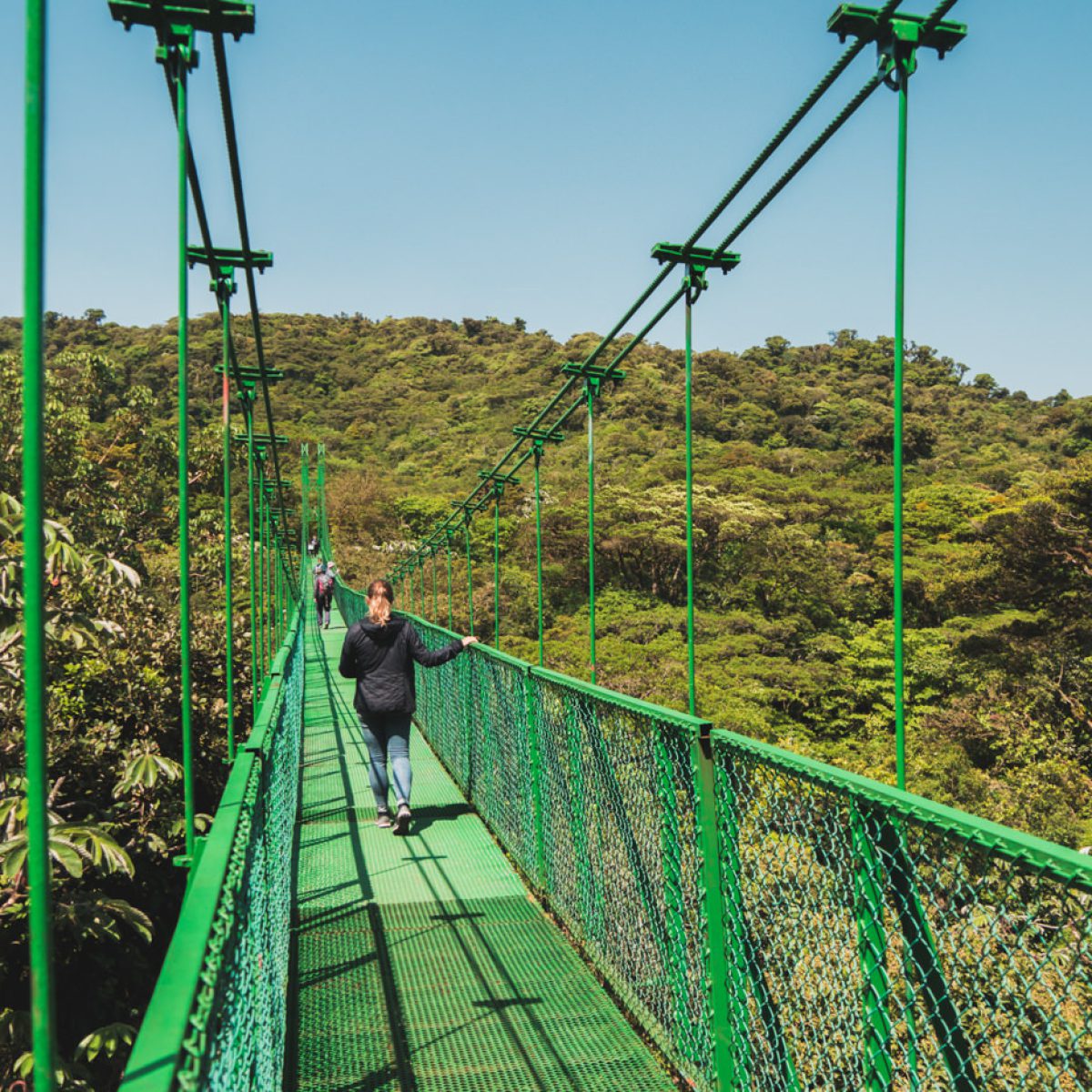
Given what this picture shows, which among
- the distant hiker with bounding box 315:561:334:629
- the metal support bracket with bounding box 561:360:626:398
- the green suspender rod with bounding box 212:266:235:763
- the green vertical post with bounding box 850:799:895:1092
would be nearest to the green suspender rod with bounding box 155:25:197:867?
the green suspender rod with bounding box 212:266:235:763

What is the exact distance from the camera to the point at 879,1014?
5.08ft

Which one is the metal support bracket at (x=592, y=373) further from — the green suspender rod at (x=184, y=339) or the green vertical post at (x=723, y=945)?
the green vertical post at (x=723, y=945)

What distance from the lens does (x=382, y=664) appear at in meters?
4.12

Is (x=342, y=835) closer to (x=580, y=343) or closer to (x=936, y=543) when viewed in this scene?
(x=936, y=543)

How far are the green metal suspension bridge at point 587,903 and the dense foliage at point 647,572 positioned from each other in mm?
894

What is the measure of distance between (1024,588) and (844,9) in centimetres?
2051

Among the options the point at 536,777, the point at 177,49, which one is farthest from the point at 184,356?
the point at 536,777

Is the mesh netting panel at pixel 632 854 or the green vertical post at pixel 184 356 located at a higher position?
the green vertical post at pixel 184 356

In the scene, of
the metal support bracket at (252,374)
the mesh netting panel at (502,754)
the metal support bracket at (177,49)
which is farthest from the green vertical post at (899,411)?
the metal support bracket at (252,374)

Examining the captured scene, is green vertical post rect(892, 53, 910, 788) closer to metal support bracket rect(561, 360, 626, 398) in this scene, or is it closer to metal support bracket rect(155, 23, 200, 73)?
metal support bracket rect(155, 23, 200, 73)

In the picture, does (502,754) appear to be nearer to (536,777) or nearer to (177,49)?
(536,777)

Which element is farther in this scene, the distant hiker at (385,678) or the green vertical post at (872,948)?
the distant hiker at (385,678)

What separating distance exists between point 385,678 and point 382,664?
6 cm

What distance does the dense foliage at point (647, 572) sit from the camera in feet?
16.8
